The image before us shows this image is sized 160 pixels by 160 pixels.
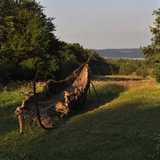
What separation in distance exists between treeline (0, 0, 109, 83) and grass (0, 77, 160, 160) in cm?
977

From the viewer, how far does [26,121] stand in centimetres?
2700

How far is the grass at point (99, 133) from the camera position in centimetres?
1764

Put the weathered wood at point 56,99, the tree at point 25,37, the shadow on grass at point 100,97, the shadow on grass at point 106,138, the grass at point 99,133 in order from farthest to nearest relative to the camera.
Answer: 1. the tree at point 25,37
2. the shadow on grass at point 100,97
3. the weathered wood at point 56,99
4. the grass at point 99,133
5. the shadow on grass at point 106,138

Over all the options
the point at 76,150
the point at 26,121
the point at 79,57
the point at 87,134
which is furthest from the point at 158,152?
the point at 79,57

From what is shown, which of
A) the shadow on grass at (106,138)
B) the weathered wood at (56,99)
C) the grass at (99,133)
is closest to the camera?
the shadow on grass at (106,138)

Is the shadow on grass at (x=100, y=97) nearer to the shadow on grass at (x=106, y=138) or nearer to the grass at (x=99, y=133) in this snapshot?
the grass at (x=99, y=133)

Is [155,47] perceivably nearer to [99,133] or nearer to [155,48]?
[155,48]

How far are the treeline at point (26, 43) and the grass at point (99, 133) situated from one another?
32.1 ft

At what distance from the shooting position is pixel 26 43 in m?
44.0

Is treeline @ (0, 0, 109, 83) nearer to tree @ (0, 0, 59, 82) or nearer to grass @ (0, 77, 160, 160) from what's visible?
tree @ (0, 0, 59, 82)

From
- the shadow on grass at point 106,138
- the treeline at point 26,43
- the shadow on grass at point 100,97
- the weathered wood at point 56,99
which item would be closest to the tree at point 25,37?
the treeline at point 26,43

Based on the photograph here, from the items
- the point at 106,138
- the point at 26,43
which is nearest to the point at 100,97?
the point at 26,43

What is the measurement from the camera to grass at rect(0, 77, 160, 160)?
1764cm

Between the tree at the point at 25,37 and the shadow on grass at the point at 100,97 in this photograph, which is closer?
the shadow on grass at the point at 100,97
